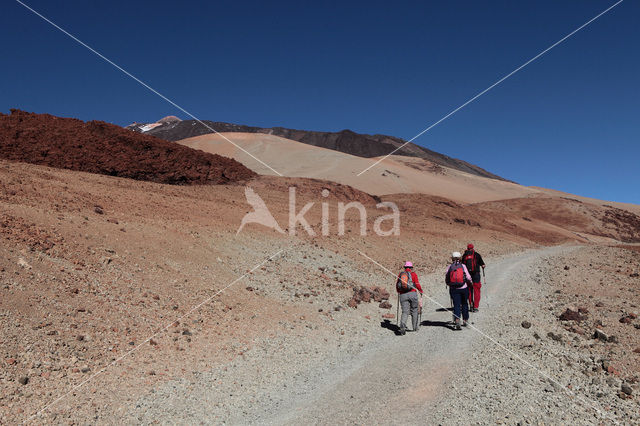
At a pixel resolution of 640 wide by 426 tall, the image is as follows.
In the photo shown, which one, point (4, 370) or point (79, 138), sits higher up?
point (79, 138)

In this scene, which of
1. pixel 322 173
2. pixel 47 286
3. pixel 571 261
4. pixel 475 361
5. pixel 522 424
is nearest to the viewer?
pixel 522 424

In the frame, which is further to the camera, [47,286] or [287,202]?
[287,202]

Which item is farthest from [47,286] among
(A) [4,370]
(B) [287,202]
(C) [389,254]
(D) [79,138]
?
(D) [79,138]

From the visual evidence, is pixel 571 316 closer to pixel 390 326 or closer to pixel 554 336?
pixel 554 336

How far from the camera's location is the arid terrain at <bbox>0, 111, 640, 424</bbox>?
6.03 m

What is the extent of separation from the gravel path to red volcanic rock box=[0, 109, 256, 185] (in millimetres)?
22561

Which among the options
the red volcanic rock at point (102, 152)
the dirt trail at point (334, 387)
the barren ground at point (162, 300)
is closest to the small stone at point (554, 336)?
the barren ground at point (162, 300)

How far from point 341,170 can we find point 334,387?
206 feet

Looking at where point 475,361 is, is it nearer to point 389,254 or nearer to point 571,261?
point 389,254

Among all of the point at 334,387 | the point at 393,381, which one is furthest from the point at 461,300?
→ the point at 334,387

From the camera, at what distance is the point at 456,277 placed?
10.2 meters

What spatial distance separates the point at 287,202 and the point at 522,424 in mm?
23938

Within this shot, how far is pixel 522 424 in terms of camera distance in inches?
208

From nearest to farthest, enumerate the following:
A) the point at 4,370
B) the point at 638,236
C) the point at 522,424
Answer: the point at 522,424 < the point at 4,370 < the point at 638,236
